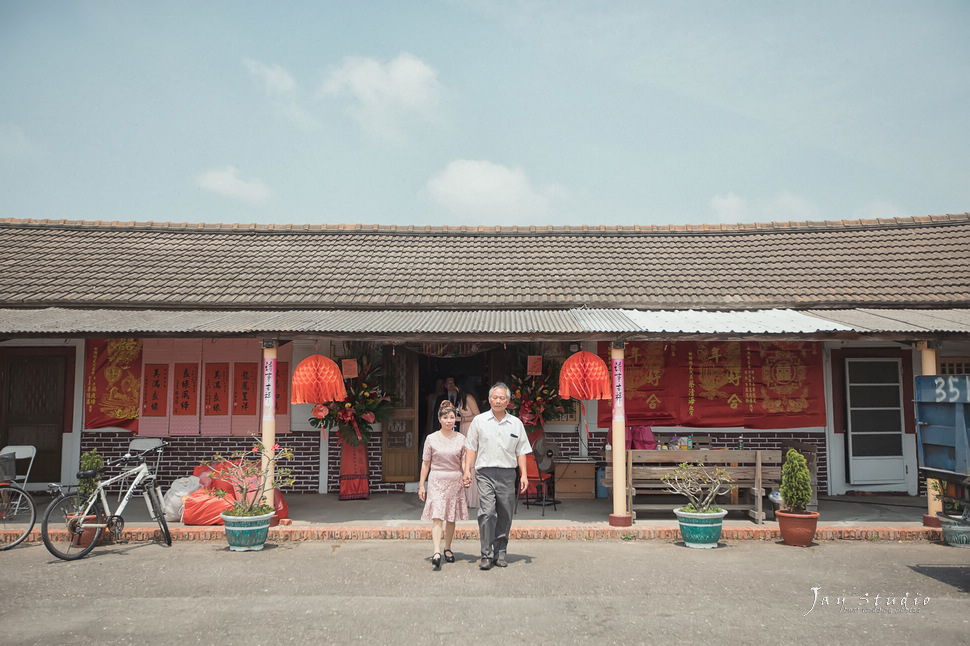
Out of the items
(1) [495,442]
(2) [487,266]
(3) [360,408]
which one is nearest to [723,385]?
(2) [487,266]

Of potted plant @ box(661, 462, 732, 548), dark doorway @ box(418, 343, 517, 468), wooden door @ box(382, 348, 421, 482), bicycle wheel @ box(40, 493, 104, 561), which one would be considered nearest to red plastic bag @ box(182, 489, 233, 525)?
bicycle wheel @ box(40, 493, 104, 561)

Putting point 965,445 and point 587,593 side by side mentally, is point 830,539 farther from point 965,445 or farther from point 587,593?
point 587,593

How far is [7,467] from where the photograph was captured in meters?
8.53

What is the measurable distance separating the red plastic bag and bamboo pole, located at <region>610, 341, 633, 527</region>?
4927 mm

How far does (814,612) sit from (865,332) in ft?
13.9

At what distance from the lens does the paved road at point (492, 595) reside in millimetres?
4984

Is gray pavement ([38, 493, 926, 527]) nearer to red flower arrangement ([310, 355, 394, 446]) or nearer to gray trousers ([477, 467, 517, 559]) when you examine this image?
red flower arrangement ([310, 355, 394, 446])

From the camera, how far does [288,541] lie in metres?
8.15

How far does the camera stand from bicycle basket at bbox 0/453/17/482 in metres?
8.31

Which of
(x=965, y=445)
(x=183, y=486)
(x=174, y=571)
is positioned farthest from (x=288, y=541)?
(x=965, y=445)

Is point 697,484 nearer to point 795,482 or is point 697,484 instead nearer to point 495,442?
point 795,482

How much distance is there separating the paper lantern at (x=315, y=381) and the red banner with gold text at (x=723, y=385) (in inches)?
178

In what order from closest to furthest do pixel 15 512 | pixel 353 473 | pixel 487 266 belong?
pixel 15 512 → pixel 353 473 → pixel 487 266

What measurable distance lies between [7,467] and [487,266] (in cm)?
761
